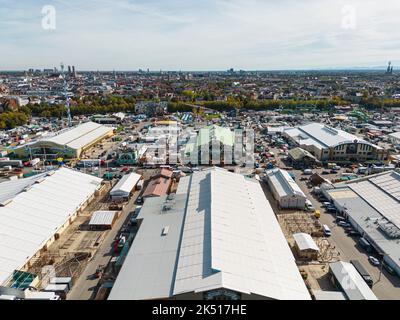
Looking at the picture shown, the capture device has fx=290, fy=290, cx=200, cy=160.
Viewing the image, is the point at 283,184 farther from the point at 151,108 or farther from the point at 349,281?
the point at 151,108

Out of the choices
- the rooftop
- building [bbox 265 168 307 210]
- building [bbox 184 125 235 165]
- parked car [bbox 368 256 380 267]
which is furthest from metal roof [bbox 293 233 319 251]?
the rooftop

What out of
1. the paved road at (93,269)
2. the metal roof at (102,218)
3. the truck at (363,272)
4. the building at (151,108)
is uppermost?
the building at (151,108)

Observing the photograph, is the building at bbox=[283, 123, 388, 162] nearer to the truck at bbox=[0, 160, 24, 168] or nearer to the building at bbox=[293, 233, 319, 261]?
the building at bbox=[293, 233, 319, 261]

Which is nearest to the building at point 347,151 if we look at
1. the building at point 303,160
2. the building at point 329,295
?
the building at point 303,160

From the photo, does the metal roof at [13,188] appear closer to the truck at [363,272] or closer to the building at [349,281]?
the building at [349,281]

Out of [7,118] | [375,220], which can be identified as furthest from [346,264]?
[7,118]

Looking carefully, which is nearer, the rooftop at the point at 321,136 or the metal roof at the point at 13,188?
the metal roof at the point at 13,188
